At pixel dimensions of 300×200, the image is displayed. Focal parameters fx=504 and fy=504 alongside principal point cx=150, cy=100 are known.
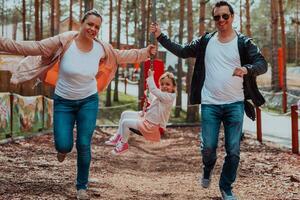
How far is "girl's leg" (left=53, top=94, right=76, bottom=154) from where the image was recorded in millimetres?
5391

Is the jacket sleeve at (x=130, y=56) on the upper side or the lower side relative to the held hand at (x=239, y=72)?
upper

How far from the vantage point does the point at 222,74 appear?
5180 mm

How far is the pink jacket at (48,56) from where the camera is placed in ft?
→ 17.3

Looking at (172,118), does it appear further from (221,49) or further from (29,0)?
(29,0)

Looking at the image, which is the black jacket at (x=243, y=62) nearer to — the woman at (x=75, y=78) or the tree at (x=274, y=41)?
the woman at (x=75, y=78)

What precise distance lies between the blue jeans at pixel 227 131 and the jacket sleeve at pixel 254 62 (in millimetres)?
472

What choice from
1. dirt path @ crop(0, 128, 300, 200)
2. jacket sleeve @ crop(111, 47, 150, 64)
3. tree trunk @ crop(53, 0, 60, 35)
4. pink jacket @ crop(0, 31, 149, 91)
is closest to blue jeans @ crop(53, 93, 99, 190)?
pink jacket @ crop(0, 31, 149, 91)

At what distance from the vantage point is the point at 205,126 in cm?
539

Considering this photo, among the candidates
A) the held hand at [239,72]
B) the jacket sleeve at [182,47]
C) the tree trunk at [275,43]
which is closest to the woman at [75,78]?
the jacket sleeve at [182,47]

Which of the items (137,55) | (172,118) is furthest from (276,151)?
(172,118)

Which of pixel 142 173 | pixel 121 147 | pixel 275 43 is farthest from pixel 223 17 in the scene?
pixel 275 43

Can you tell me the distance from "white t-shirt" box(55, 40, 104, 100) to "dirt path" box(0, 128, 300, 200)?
4.03 ft

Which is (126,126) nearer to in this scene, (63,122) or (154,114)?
(154,114)

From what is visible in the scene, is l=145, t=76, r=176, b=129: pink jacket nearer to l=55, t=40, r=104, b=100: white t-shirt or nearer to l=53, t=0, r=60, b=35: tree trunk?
l=55, t=40, r=104, b=100: white t-shirt
